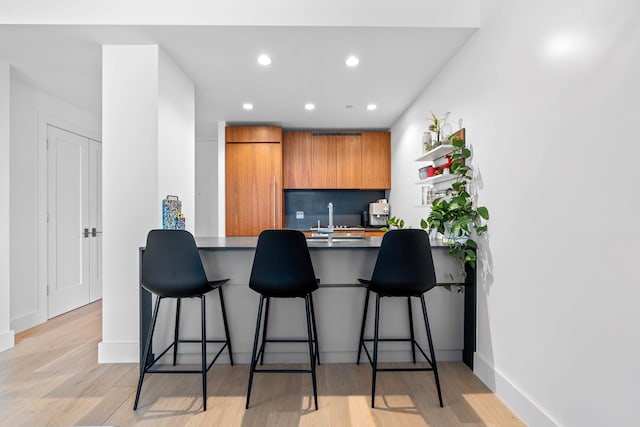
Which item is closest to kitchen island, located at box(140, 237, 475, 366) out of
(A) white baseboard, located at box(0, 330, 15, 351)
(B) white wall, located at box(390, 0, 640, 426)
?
(B) white wall, located at box(390, 0, 640, 426)

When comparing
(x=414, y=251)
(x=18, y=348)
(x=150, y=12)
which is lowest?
(x=18, y=348)

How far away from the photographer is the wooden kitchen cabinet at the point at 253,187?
4945 millimetres

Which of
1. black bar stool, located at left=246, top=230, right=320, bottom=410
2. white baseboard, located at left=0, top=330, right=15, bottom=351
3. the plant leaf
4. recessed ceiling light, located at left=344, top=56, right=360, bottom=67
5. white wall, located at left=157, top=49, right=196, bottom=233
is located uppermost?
recessed ceiling light, located at left=344, top=56, right=360, bottom=67

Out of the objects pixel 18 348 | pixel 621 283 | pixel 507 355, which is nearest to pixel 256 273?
pixel 507 355

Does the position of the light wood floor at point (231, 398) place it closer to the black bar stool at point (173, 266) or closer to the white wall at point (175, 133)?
the black bar stool at point (173, 266)

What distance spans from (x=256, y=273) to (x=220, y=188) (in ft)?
10.4

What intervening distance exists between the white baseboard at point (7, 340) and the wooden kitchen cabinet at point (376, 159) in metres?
4.30

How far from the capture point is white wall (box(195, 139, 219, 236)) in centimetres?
597

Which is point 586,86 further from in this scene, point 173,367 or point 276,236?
point 173,367

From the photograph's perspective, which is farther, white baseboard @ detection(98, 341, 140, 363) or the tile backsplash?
the tile backsplash

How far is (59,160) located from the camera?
3920 millimetres

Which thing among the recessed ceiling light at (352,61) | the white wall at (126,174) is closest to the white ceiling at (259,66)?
the recessed ceiling light at (352,61)

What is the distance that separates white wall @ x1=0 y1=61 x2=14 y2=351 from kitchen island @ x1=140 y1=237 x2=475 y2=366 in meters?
1.55

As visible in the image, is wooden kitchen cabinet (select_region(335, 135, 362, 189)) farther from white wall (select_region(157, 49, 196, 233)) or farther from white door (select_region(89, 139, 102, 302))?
white door (select_region(89, 139, 102, 302))
